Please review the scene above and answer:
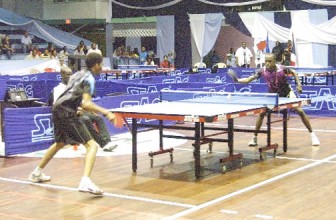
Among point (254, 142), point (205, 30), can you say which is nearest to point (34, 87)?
point (254, 142)

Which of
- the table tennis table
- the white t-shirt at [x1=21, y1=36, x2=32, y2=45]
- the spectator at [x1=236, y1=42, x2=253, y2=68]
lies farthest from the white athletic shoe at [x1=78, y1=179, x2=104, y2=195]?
the white t-shirt at [x1=21, y1=36, x2=32, y2=45]

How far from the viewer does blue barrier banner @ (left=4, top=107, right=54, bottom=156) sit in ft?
36.0

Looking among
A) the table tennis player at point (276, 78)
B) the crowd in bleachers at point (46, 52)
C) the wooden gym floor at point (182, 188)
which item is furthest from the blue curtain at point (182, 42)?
the wooden gym floor at point (182, 188)

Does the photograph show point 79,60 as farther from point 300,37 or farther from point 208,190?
point 208,190

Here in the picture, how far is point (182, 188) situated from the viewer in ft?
27.6

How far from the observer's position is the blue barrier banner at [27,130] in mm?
10961

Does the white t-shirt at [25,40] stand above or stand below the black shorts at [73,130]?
above

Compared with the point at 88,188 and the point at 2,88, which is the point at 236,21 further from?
the point at 88,188

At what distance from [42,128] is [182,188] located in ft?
13.3

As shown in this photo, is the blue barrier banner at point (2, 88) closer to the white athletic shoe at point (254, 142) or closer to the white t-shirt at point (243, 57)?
the white athletic shoe at point (254, 142)

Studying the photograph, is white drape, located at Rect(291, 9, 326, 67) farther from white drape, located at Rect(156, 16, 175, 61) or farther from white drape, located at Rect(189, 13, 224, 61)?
white drape, located at Rect(156, 16, 175, 61)

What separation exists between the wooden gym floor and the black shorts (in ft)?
2.21

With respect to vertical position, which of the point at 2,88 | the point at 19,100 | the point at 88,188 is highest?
the point at 2,88

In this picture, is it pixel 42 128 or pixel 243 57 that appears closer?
pixel 42 128
